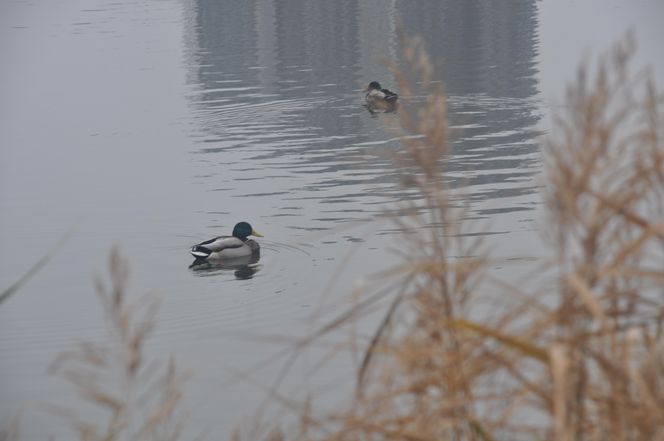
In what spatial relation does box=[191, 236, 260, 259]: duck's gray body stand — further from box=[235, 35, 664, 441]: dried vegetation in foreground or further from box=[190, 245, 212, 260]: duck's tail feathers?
box=[235, 35, 664, 441]: dried vegetation in foreground

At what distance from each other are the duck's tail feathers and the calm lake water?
32 cm

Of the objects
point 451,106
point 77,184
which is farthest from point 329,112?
point 77,184

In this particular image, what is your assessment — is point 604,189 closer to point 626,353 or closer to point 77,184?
point 626,353

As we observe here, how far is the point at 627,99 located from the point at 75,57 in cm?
3923

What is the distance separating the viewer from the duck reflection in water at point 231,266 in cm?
1479

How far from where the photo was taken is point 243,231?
1560cm

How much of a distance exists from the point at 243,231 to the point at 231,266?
0.60 meters

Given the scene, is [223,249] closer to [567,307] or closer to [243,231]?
[243,231]

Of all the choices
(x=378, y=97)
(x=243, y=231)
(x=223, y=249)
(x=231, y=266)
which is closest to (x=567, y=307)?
(x=223, y=249)

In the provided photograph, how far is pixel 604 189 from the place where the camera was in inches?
96.7

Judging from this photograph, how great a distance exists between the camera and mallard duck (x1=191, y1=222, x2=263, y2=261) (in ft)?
49.0

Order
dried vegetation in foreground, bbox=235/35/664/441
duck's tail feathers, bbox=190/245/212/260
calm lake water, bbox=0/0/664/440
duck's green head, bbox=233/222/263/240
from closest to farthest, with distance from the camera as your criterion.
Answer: dried vegetation in foreground, bbox=235/35/664/441
calm lake water, bbox=0/0/664/440
duck's tail feathers, bbox=190/245/212/260
duck's green head, bbox=233/222/263/240

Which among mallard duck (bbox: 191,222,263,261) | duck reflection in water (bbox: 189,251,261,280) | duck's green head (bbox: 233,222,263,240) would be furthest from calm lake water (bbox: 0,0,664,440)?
duck's green head (bbox: 233,222,263,240)

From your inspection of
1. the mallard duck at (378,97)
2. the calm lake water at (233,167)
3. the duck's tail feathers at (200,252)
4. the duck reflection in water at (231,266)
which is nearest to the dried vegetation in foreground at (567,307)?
the calm lake water at (233,167)
